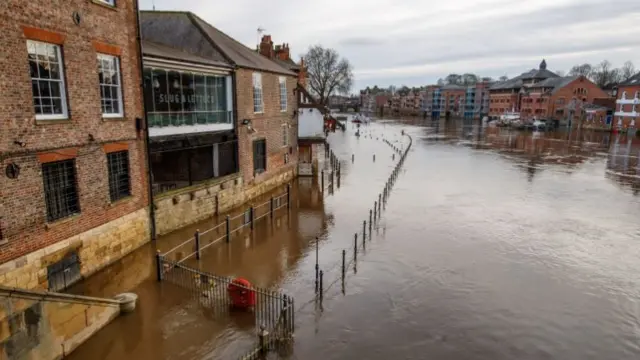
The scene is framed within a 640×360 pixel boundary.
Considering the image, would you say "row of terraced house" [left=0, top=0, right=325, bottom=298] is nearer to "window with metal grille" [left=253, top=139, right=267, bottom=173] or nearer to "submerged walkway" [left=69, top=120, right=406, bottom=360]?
"window with metal grille" [left=253, top=139, right=267, bottom=173]

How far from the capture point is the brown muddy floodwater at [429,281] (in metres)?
9.73

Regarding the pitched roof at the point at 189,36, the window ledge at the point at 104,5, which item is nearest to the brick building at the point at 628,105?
the pitched roof at the point at 189,36

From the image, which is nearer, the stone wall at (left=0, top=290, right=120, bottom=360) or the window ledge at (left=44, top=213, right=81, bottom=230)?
the stone wall at (left=0, top=290, right=120, bottom=360)

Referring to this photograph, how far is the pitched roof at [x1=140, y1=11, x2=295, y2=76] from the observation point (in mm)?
20781

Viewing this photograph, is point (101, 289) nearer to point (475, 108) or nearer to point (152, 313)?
point (152, 313)

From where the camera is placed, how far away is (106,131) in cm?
1304

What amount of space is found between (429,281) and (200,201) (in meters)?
10.6

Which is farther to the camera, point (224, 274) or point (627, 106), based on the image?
point (627, 106)

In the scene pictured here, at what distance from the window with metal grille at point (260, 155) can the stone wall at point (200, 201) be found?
2.77 ft

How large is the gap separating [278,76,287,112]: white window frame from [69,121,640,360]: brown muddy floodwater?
19.3 ft

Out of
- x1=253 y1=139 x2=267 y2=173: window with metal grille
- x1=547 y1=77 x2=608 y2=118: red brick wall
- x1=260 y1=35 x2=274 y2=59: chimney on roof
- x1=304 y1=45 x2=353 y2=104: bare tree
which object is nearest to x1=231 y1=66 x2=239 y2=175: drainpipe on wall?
x1=253 y1=139 x2=267 y2=173: window with metal grille

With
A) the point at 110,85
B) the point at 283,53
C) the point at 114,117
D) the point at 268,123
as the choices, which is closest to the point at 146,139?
the point at 114,117

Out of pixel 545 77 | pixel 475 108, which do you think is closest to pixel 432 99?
pixel 475 108

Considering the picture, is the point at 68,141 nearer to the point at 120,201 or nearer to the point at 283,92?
the point at 120,201
